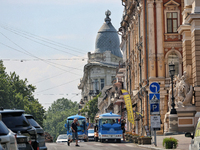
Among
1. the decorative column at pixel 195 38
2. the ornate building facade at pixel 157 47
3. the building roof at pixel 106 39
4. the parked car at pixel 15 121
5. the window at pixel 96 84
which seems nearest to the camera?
the parked car at pixel 15 121

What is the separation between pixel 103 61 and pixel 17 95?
40.7m

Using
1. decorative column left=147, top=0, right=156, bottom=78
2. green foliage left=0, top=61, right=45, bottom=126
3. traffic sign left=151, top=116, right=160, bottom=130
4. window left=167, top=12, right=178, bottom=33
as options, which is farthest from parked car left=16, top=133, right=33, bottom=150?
green foliage left=0, top=61, right=45, bottom=126

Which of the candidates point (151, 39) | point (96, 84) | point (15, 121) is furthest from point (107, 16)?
point (15, 121)

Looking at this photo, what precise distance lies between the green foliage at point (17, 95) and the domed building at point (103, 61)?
31.2 metres

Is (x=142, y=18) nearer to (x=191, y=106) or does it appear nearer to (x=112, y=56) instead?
(x=191, y=106)

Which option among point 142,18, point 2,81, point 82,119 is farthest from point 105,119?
point 2,81

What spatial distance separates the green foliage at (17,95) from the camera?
83375 mm

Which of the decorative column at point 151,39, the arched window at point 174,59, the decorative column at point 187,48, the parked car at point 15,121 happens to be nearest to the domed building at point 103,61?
the arched window at point 174,59

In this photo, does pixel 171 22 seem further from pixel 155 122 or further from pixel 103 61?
pixel 103 61

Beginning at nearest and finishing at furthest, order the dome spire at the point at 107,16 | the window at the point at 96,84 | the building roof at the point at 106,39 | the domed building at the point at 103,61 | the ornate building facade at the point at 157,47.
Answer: the ornate building facade at the point at 157,47
the domed building at the point at 103,61
the window at the point at 96,84
the building roof at the point at 106,39
the dome spire at the point at 107,16

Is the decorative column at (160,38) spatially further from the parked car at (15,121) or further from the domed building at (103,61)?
the domed building at (103,61)

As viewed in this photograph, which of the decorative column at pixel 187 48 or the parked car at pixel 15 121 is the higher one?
the decorative column at pixel 187 48

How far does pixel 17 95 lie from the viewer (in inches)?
3364

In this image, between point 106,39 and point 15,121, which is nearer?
point 15,121
